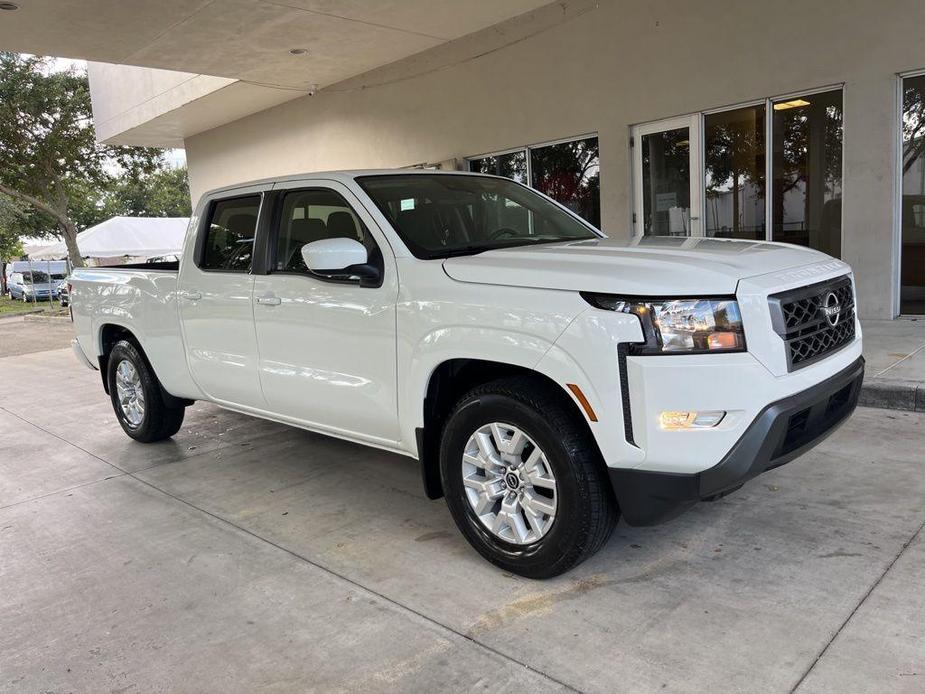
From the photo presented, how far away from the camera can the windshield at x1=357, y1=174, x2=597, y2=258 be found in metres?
3.92

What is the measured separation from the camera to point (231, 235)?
497 centimetres

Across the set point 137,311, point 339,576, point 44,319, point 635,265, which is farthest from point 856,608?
point 44,319

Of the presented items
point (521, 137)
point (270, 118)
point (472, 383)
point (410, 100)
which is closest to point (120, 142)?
point (270, 118)

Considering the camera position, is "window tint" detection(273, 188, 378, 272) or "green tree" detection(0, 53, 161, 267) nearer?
"window tint" detection(273, 188, 378, 272)

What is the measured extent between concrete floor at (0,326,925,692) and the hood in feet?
4.37

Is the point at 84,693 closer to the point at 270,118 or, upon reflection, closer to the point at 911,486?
the point at 911,486

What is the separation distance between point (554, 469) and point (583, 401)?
13.8 inches

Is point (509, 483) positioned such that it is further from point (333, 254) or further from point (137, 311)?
point (137, 311)

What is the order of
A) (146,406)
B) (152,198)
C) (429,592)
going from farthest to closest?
(152,198) < (146,406) < (429,592)

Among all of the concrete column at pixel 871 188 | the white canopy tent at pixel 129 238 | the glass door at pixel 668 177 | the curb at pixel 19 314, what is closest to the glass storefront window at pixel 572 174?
the glass door at pixel 668 177

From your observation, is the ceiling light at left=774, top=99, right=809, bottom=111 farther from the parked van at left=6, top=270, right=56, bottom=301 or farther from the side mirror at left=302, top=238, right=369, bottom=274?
the parked van at left=6, top=270, right=56, bottom=301

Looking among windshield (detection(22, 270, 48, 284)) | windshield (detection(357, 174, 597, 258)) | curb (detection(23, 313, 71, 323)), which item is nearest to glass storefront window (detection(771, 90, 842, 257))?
windshield (detection(357, 174, 597, 258))

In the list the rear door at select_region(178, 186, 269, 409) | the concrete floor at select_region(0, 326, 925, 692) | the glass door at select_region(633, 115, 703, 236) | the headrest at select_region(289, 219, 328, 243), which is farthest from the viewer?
the glass door at select_region(633, 115, 703, 236)

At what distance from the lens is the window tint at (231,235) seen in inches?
187
